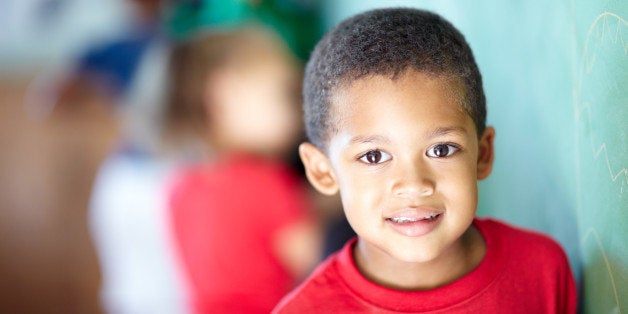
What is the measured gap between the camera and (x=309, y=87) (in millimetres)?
1016

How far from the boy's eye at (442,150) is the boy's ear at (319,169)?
0.52 feet

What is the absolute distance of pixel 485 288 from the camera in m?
0.95

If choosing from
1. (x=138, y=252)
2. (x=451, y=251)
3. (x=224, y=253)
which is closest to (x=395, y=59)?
(x=451, y=251)

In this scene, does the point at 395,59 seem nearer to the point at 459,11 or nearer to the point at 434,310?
the point at 434,310

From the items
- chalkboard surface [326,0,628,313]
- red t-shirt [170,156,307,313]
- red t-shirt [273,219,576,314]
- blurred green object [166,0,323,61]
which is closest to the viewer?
chalkboard surface [326,0,628,313]

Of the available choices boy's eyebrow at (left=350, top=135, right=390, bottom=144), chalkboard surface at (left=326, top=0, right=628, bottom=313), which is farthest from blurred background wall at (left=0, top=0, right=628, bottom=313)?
boy's eyebrow at (left=350, top=135, right=390, bottom=144)

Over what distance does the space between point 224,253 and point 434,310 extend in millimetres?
861

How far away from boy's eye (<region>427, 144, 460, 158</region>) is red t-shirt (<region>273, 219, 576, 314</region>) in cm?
16

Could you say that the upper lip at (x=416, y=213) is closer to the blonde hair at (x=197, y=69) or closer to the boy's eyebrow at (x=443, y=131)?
the boy's eyebrow at (x=443, y=131)

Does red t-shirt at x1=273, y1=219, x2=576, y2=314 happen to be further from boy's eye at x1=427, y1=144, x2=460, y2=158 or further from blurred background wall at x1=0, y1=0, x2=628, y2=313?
boy's eye at x1=427, y1=144, x2=460, y2=158

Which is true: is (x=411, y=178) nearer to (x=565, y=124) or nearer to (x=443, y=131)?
(x=443, y=131)

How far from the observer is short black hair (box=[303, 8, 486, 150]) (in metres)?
0.90

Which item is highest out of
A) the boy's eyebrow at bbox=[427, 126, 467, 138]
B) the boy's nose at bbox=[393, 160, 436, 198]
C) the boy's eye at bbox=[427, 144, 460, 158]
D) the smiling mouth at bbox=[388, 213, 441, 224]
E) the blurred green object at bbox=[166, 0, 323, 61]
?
the blurred green object at bbox=[166, 0, 323, 61]

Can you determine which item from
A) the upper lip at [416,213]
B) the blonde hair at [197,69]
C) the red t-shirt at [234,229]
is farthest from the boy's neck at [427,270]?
the blonde hair at [197,69]
